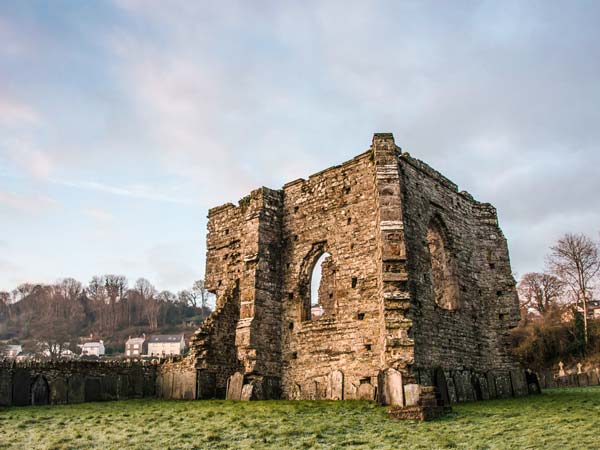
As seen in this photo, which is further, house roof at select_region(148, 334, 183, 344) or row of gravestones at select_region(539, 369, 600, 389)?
house roof at select_region(148, 334, 183, 344)

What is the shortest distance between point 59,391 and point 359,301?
8.90m

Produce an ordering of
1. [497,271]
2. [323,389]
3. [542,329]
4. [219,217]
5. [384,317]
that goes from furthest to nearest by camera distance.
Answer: [542,329] → [219,217] → [497,271] → [323,389] → [384,317]

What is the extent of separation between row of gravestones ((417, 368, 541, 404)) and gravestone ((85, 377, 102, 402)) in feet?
31.1

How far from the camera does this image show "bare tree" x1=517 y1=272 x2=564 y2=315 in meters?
37.7

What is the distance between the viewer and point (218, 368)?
1566 cm

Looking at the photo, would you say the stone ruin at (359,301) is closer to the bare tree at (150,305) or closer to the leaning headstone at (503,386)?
the leaning headstone at (503,386)

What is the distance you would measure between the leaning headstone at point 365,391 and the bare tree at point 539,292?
28258 millimetres

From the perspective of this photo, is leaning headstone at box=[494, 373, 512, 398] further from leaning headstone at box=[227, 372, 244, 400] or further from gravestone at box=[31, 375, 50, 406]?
gravestone at box=[31, 375, 50, 406]

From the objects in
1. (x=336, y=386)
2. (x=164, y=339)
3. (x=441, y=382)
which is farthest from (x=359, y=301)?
(x=164, y=339)

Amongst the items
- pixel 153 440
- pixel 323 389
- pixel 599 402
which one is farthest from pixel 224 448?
pixel 599 402

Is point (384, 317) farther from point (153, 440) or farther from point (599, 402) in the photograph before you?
point (153, 440)

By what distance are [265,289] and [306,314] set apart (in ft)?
4.93

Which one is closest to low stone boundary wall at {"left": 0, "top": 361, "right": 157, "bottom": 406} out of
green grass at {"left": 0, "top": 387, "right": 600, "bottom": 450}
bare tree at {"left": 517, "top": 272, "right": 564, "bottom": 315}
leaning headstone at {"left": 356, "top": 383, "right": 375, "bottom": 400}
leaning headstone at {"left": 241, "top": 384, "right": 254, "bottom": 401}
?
green grass at {"left": 0, "top": 387, "right": 600, "bottom": 450}

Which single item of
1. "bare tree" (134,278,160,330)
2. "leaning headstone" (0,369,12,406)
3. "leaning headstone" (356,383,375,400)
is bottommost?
"leaning headstone" (356,383,375,400)
